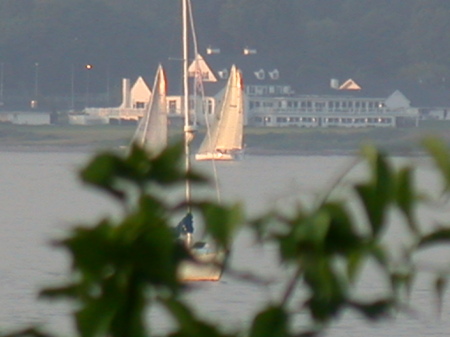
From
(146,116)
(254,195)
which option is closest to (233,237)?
(146,116)

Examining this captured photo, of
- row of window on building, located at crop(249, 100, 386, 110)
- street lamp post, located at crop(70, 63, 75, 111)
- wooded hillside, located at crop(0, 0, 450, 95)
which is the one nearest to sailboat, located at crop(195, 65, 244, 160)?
row of window on building, located at crop(249, 100, 386, 110)

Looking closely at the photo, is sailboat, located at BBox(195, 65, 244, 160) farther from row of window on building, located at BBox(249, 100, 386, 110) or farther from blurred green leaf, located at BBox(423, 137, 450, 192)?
blurred green leaf, located at BBox(423, 137, 450, 192)

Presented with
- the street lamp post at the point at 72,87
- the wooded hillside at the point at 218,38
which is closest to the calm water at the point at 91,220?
the street lamp post at the point at 72,87

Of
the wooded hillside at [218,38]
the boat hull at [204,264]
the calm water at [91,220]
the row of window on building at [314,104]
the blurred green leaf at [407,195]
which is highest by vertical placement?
the wooded hillside at [218,38]

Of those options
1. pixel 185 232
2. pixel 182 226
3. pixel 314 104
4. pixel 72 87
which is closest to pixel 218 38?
pixel 72 87

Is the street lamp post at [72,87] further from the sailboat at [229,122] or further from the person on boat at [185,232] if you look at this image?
the person on boat at [185,232]

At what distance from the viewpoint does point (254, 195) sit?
34.0 meters

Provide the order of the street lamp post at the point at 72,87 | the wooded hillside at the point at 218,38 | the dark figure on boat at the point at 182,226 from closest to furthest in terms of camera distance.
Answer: the dark figure on boat at the point at 182,226 < the street lamp post at the point at 72,87 < the wooded hillside at the point at 218,38

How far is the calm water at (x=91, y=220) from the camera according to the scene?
1.07 m

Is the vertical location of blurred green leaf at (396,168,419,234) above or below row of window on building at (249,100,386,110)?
below

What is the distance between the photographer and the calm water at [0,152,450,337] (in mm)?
1071

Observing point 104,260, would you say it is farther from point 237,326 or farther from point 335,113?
point 335,113

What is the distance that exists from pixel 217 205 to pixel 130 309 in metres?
0.10

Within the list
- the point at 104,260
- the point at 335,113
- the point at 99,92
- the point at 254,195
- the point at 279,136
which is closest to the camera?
the point at 104,260
